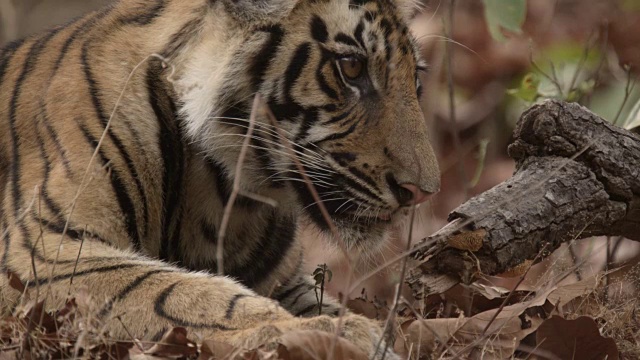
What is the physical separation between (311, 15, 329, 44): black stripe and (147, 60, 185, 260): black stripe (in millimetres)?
533

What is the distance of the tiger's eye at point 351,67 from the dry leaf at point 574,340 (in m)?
1.04

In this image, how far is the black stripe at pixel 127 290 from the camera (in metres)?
2.93

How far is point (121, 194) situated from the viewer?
3363 mm

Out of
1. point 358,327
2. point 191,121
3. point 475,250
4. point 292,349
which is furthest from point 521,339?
point 191,121

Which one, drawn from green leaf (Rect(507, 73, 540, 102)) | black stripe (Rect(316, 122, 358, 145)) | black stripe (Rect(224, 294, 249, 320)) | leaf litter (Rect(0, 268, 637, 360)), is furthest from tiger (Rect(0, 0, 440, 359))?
green leaf (Rect(507, 73, 540, 102))

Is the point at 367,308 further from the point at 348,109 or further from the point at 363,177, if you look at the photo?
the point at 348,109

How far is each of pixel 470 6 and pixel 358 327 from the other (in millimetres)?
6644

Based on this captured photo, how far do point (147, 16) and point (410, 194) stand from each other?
1.14 metres

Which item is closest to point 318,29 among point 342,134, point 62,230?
point 342,134

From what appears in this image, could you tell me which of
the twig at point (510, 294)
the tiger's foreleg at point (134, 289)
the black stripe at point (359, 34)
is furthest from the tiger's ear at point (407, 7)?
the tiger's foreleg at point (134, 289)

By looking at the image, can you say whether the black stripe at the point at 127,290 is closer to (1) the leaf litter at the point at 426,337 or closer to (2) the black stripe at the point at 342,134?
(1) the leaf litter at the point at 426,337

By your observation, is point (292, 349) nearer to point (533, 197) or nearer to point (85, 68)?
point (533, 197)

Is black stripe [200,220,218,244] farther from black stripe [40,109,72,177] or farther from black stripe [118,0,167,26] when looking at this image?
black stripe [118,0,167,26]

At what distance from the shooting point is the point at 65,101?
3.51 metres
